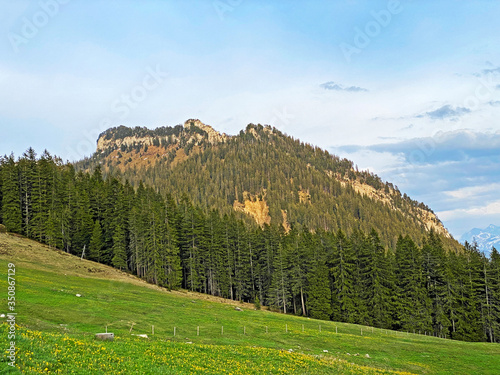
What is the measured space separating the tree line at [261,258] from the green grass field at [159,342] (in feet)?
58.7

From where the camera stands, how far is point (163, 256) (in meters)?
84.9

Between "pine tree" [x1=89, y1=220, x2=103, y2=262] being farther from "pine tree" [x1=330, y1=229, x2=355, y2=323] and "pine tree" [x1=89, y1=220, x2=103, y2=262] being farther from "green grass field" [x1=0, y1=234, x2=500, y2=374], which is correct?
"pine tree" [x1=330, y1=229, x2=355, y2=323]

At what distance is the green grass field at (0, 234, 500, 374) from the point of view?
17.3m

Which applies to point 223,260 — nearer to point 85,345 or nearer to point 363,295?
point 363,295

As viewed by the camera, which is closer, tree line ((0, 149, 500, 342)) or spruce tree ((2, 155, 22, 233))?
tree line ((0, 149, 500, 342))

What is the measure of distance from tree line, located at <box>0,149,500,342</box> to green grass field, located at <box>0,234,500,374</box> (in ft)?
58.7

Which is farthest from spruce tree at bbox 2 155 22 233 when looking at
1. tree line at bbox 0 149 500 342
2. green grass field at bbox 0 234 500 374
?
green grass field at bbox 0 234 500 374

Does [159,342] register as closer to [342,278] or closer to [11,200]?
[342,278]

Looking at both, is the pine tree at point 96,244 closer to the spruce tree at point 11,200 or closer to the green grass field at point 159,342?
the green grass field at point 159,342

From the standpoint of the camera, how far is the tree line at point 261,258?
75062mm

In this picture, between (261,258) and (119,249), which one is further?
(261,258)

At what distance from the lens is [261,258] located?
320 ft

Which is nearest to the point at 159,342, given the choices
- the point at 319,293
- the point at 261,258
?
the point at 319,293

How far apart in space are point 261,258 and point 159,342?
7341 centimetres
